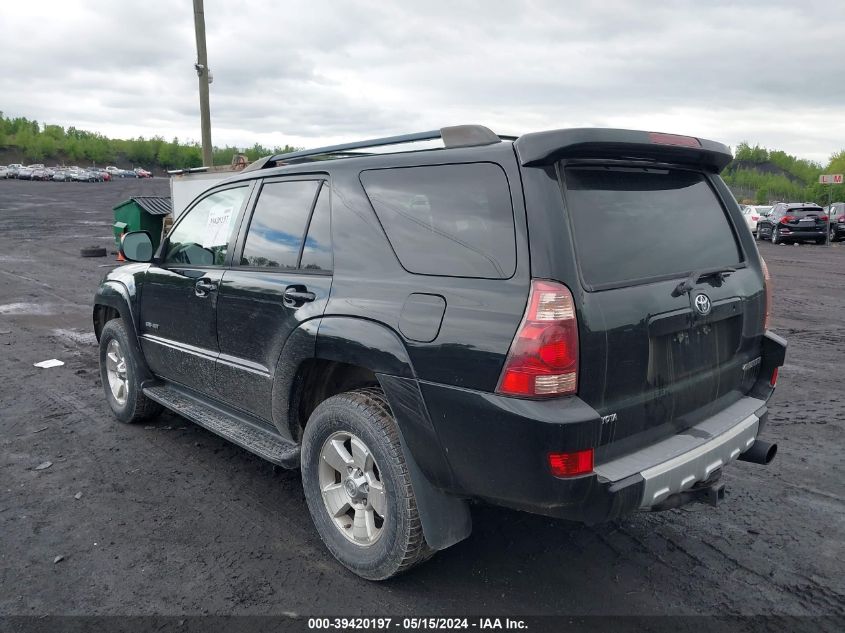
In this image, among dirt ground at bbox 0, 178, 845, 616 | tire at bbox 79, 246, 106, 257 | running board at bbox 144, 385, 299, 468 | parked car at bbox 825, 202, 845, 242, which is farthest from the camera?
parked car at bbox 825, 202, 845, 242

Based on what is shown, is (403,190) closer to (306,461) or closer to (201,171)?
Result: (306,461)

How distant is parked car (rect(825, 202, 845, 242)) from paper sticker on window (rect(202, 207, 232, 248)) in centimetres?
2817

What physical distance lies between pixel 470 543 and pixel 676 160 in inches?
84.7

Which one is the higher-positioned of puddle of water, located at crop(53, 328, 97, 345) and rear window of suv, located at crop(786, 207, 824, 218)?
rear window of suv, located at crop(786, 207, 824, 218)

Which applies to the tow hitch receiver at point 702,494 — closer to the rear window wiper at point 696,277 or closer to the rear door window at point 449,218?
the rear window wiper at point 696,277

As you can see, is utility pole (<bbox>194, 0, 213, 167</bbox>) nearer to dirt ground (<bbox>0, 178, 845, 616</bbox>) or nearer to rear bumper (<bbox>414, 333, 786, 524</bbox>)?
dirt ground (<bbox>0, 178, 845, 616</bbox>)

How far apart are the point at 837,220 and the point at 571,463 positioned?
29516 mm

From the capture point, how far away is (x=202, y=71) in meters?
15.4

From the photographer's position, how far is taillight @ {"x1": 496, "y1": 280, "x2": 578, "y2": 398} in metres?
2.49

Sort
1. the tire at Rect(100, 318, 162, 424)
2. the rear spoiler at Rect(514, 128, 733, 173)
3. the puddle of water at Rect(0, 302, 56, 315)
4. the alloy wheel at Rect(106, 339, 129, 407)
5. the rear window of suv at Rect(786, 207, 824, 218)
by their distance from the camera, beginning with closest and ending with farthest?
the rear spoiler at Rect(514, 128, 733, 173) → the tire at Rect(100, 318, 162, 424) → the alloy wheel at Rect(106, 339, 129, 407) → the puddle of water at Rect(0, 302, 56, 315) → the rear window of suv at Rect(786, 207, 824, 218)

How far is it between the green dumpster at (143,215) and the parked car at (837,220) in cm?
2448

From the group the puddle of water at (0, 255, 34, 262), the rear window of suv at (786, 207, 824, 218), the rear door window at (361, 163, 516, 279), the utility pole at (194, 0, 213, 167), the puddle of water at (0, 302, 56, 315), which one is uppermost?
the utility pole at (194, 0, 213, 167)

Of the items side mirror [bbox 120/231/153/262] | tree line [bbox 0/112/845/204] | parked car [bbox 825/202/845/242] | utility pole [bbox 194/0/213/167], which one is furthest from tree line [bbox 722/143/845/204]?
side mirror [bbox 120/231/153/262]

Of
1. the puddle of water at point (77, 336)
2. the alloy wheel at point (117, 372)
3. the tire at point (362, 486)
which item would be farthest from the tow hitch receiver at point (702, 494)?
the puddle of water at point (77, 336)
